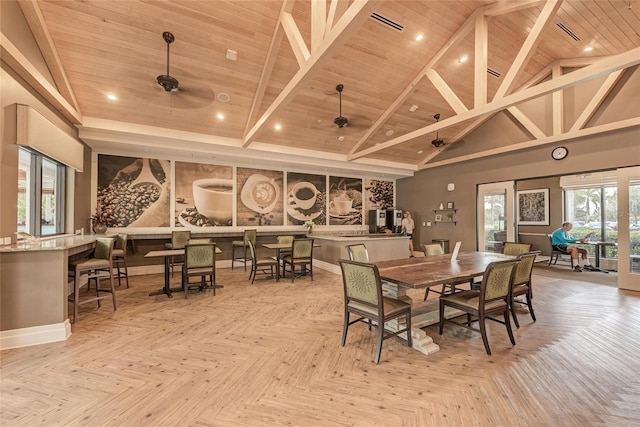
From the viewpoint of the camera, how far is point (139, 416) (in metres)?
1.74

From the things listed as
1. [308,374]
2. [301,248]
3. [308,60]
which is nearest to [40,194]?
[301,248]

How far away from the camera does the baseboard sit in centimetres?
266

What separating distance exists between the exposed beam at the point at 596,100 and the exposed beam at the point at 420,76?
114 inches

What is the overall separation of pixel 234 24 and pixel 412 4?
2.73 m

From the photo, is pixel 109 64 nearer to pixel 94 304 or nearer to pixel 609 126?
pixel 94 304

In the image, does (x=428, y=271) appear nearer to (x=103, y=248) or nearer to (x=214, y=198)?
→ (x=103, y=248)

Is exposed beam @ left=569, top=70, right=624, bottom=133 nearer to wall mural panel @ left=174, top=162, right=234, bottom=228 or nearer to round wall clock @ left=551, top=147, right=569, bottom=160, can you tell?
round wall clock @ left=551, top=147, right=569, bottom=160

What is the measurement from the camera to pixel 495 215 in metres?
7.20

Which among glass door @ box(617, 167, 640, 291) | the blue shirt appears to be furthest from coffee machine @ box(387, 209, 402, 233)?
glass door @ box(617, 167, 640, 291)

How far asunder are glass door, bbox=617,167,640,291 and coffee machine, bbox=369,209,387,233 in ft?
17.7

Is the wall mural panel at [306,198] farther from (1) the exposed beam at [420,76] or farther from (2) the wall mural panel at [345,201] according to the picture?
(1) the exposed beam at [420,76]

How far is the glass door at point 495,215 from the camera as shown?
681 centimetres

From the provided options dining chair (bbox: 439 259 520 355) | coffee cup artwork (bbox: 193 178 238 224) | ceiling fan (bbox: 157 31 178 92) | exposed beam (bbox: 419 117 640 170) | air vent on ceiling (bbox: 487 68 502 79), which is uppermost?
air vent on ceiling (bbox: 487 68 502 79)

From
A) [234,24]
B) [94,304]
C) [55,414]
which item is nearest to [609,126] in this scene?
[234,24]
